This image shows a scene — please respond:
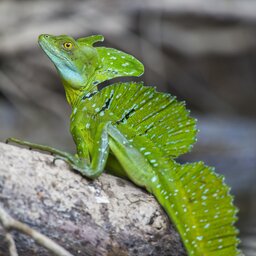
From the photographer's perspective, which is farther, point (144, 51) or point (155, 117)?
point (144, 51)

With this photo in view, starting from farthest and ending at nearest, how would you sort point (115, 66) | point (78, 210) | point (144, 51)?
point (144, 51) → point (115, 66) → point (78, 210)

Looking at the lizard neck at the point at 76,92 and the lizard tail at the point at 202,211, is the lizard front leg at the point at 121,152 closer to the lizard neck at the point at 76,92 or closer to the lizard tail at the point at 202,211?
the lizard tail at the point at 202,211

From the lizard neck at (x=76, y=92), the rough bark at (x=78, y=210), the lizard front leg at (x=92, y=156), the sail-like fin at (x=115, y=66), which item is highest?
the sail-like fin at (x=115, y=66)

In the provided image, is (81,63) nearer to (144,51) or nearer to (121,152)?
(121,152)

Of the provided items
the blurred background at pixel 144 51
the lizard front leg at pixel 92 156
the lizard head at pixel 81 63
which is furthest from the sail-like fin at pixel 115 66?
the blurred background at pixel 144 51

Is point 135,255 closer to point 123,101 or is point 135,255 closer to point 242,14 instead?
point 123,101

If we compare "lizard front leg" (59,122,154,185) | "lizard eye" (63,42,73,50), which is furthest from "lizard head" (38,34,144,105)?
"lizard front leg" (59,122,154,185)

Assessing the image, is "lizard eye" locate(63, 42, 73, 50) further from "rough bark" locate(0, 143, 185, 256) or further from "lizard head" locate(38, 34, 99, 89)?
"rough bark" locate(0, 143, 185, 256)

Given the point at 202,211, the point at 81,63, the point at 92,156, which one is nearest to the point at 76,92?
the point at 81,63
